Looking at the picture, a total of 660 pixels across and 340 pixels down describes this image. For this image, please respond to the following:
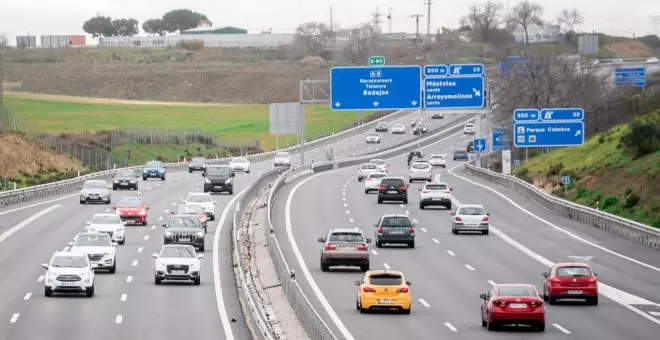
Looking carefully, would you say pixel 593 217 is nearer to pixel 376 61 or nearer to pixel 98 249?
pixel 376 61

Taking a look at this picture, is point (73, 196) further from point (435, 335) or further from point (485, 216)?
point (435, 335)

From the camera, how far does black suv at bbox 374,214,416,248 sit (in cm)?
5703

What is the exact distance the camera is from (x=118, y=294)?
140 feet

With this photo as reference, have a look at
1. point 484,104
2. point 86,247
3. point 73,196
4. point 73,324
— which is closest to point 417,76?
point 484,104

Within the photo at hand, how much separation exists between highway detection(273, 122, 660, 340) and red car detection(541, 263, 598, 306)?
0.37 m

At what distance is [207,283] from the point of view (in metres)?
46.3

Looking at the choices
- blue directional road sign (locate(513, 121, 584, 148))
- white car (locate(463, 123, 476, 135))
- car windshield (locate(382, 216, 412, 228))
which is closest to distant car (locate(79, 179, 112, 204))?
blue directional road sign (locate(513, 121, 584, 148))

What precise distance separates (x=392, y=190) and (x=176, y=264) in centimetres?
3518

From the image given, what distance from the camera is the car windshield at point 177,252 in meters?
45.2

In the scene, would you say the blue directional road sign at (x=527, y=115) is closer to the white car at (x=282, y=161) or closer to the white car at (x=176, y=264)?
the white car at (x=176, y=264)

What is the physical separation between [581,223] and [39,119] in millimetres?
110613

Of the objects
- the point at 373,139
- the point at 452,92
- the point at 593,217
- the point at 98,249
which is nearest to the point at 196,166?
the point at 452,92

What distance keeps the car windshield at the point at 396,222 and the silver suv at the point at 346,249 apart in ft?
27.7

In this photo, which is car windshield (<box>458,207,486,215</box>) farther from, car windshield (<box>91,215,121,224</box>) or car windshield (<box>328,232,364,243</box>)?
car windshield (<box>328,232,364,243</box>)
